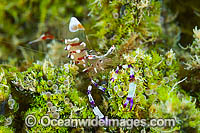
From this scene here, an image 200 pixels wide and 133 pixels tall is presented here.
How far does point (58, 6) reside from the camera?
84.4 inches

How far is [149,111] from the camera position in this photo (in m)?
0.99

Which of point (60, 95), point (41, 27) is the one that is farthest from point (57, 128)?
point (41, 27)

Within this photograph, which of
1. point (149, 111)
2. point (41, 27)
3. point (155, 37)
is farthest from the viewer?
point (41, 27)

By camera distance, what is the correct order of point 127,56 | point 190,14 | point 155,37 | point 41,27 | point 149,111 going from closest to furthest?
point 149,111 → point 127,56 → point 155,37 → point 190,14 → point 41,27


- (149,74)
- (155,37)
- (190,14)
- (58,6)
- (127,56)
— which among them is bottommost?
(149,74)

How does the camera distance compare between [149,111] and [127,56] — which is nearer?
[149,111]

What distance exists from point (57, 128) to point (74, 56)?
40cm

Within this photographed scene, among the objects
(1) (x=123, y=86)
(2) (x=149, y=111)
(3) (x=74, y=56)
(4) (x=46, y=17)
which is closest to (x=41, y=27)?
(4) (x=46, y=17)

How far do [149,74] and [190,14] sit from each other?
37.8 inches

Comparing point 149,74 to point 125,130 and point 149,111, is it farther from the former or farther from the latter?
point 125,130

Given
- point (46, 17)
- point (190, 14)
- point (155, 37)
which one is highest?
point (46, 17)

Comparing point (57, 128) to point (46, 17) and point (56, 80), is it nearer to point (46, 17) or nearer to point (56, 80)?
point (56, 80)

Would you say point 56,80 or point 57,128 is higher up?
point 56,80

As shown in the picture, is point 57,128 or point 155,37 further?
point 155,37
